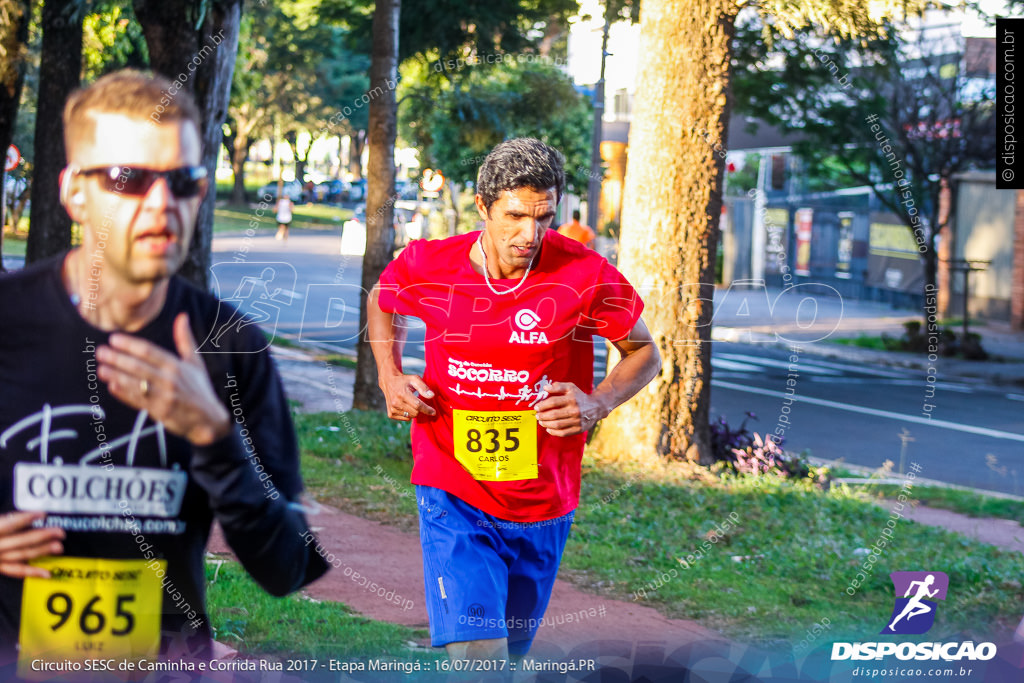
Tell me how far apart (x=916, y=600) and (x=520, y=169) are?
316cm

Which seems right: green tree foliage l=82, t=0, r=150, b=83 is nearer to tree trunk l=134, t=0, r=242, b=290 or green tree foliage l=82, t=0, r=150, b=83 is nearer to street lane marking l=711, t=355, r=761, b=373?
tree trunk l=134, t=0, r=242, b=290

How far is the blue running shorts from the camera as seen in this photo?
3543 millimetres

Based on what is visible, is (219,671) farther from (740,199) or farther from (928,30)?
(740,199)

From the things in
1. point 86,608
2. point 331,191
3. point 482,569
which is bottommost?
point 482,569

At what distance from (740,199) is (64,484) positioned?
3207 cm

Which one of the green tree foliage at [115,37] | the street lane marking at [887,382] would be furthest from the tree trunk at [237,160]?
the street lane marking at [887,382]

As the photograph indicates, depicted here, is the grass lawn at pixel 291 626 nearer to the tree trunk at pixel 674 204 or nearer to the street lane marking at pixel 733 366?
the tree trunk at pixel 674 204

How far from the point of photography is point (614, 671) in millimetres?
4598

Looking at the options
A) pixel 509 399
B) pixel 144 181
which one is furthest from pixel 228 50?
pixel 144 181

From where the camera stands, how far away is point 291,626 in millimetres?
5039

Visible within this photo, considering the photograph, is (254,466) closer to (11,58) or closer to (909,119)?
(11,58)

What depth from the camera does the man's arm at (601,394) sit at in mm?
3539

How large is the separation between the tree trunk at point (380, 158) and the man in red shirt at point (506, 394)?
20.3 ft

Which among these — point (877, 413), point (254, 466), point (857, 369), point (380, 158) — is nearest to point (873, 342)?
point (857, 369)
